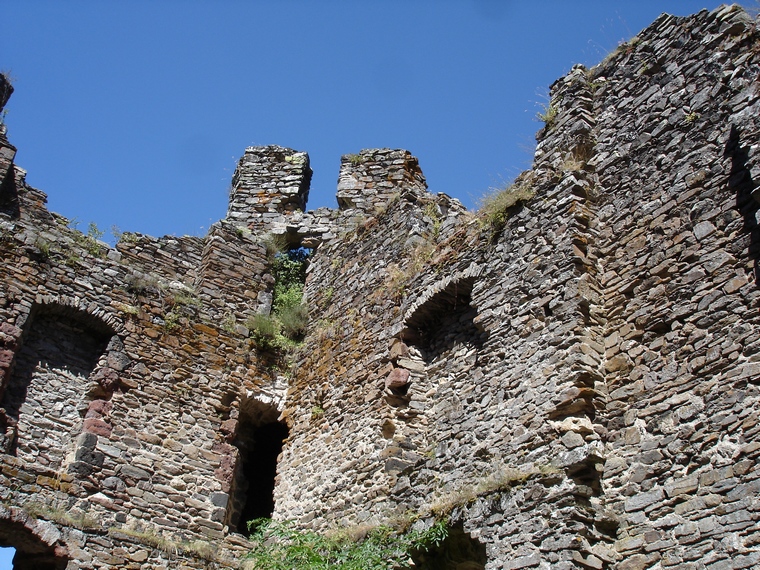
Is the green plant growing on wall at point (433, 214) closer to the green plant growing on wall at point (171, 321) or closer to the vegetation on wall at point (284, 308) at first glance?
the vegetation on wall at point (284, 308)

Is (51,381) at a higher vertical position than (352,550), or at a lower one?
higher

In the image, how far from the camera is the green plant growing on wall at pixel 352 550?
7.85m

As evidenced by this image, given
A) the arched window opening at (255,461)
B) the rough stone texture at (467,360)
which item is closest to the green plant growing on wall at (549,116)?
the rough stone texture at (467,360)

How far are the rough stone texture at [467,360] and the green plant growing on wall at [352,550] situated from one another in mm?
321

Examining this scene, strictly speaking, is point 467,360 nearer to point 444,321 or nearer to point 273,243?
point 444,321

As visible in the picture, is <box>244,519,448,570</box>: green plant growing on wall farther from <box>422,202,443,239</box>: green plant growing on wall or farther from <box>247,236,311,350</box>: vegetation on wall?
<box>422,202,443,239</box>: green plant growing on wall

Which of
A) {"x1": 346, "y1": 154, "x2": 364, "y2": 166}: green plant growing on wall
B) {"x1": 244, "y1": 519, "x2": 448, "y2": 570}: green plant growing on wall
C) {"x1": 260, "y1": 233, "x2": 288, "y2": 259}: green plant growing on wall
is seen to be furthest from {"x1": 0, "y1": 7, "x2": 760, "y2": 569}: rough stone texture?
{"x1": 346, "y1": 154, "x2": 364, "y2": 166}: green plant growing on wall

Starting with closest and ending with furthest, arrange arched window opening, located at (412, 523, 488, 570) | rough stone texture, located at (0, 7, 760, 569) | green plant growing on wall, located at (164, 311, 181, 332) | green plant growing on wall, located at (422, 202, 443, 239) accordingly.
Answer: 1. rough stone texture, located at (0, 7, 760, 569)
2. arched window opening, located at (412, 523, 488, 570)
3. green plant growing on wall, located at (422, 202, 443, 239)
4. green plant growing on wall, located at (164, 311, 181, 332)

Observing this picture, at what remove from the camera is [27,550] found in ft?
30.3

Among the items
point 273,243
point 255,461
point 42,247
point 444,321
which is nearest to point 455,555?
point 444,321

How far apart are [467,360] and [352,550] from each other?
241 cm

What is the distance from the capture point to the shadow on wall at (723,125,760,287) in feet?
21.4

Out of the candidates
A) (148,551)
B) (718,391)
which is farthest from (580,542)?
(148,551)

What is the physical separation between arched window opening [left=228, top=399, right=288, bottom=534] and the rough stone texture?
0.27ft
